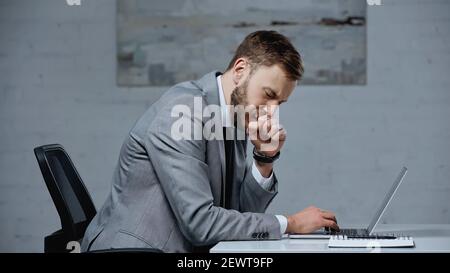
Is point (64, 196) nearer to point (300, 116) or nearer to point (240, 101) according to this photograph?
point (240, 101)

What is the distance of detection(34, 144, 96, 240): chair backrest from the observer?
1.86 metres

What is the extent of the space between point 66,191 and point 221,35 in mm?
1709

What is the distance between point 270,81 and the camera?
176 centimetres

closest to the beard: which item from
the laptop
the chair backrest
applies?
the laptop

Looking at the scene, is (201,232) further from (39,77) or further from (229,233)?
(39,77)

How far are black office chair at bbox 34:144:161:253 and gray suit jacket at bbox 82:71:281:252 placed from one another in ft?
0.64

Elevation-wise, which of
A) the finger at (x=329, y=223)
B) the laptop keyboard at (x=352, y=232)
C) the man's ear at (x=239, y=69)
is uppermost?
the man's ear at (x=239, y=69)

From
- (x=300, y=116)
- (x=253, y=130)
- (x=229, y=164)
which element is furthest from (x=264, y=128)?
(x=300, y=116)

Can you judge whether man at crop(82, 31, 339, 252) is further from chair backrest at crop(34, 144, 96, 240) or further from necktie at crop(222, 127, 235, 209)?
chair backrest at crop(34, 144, 96, 240)

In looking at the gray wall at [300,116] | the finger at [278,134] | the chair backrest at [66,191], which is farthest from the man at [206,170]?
the gray wall at [300,116]

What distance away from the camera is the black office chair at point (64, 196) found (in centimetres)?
187

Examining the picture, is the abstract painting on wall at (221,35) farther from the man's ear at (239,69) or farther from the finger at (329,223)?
the finger at (329,223)

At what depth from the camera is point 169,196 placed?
1.61m
